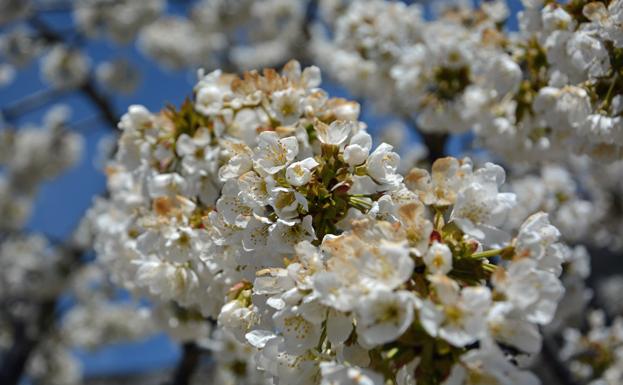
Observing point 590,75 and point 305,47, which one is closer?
point 590,75

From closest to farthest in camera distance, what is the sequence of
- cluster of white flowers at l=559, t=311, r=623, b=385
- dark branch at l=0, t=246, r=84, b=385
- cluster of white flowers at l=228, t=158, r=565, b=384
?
cluster of white flowers at l=228, t=158, r=565, b=384
cluster of white flowers at l=559, t=311, r=623, b=385
dark branch at l=0, t=246, r=84, b=385

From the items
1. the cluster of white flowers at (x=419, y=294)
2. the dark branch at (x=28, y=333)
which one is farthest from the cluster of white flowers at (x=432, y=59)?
the dark branch at (x=28, y=333)

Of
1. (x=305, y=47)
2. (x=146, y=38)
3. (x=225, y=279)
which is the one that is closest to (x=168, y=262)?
(x=225, y=279)

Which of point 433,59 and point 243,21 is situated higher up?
point 433,59

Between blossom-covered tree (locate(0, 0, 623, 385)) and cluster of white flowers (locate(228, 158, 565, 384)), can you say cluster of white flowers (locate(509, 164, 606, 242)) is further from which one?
cluster of white flowers (locate(228, 158, 565, 384))

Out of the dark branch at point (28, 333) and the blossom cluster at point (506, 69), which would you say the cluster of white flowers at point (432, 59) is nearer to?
the blossom cluster at point (506, 69)

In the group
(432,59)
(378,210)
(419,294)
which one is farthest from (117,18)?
(419,294)

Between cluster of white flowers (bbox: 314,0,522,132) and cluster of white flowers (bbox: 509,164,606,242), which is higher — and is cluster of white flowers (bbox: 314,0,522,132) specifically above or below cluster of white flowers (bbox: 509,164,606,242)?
above

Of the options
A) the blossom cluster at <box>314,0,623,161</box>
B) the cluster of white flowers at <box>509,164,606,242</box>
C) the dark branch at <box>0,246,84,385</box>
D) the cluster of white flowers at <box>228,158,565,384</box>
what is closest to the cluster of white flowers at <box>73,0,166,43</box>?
the dark branch at <box>0,246,84,385</box>

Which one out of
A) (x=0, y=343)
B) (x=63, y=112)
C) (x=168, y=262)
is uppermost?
(x=168, y=262)

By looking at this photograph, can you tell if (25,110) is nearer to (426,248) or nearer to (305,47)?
(305,47)
